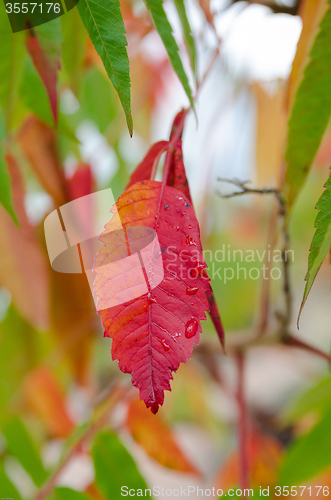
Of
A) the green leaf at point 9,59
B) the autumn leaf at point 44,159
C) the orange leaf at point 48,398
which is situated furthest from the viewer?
the orange leaf at point 48,398

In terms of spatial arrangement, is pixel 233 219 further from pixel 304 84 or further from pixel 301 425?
pixel 304 84

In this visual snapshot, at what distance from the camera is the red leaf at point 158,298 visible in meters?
0.17

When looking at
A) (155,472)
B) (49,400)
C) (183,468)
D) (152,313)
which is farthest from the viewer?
(155,472)

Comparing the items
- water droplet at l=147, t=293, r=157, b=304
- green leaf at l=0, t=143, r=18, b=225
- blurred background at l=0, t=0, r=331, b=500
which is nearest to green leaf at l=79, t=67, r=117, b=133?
blurred background at l=0, t=0, r=331, b=500

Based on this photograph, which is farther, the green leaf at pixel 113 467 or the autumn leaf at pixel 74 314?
the autumn leaf at pixel 74 314

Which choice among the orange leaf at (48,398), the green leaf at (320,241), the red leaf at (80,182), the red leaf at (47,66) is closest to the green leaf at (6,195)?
the red leaf at (47,66)

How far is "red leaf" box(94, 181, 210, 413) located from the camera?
167 millimetres

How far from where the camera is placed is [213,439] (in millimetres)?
936

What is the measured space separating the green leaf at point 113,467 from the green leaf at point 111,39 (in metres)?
0.37

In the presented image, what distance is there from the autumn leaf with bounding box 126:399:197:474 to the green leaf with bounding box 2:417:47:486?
4.8 inches

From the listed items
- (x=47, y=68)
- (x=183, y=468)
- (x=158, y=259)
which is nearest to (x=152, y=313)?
(x=158, y=259)

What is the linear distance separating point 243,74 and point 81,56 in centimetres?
40

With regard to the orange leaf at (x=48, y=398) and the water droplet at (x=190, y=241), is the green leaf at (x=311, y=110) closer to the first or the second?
the water droplet at (x=190, y=241)

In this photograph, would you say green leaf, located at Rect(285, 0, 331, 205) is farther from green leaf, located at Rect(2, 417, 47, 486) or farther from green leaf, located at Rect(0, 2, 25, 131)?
green leaf, located at Rect(2, 417, 47, 486)
